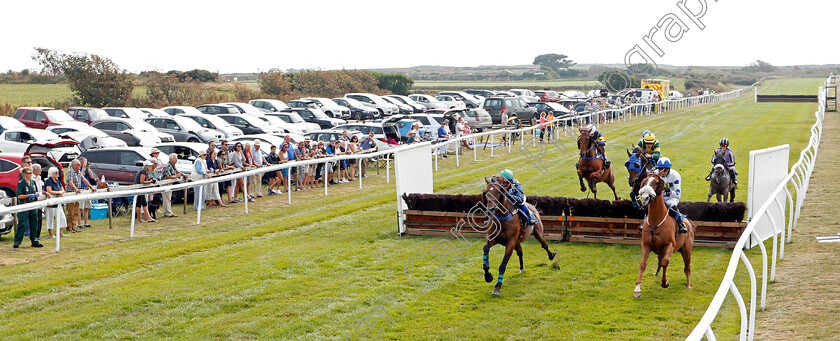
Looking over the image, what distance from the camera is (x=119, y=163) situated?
1842cm

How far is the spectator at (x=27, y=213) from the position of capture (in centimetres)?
1238

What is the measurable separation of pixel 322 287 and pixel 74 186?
674 cm

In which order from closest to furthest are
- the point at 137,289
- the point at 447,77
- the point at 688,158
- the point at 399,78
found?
1. the point at 137,289
2. the point at 688,158
3. the point at 399,78
4. the point at 447,77

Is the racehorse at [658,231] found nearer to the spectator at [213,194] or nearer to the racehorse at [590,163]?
the racehorse at [590,163]

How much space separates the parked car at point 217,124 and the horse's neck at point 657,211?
72.8ft

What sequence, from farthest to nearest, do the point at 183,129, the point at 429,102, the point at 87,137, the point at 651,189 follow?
the point at 429,102, the point at 183,129, the point at 87,137, the point at 651,189

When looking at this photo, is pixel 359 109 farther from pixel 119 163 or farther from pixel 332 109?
pixel 119 163

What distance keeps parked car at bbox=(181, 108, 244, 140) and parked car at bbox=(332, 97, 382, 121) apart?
11.6 metres

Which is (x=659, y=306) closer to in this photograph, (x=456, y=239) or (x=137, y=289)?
(x=456, y=239)

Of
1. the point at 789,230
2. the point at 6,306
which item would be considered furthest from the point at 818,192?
the point at 6,306

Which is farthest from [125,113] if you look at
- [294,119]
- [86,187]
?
[86,187]

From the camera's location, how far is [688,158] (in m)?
24.3

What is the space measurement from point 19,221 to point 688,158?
64.1ft

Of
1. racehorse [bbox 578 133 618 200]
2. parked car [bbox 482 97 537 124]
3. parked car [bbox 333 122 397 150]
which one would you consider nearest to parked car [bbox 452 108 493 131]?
parked car [bbox 482 97 537 124]
